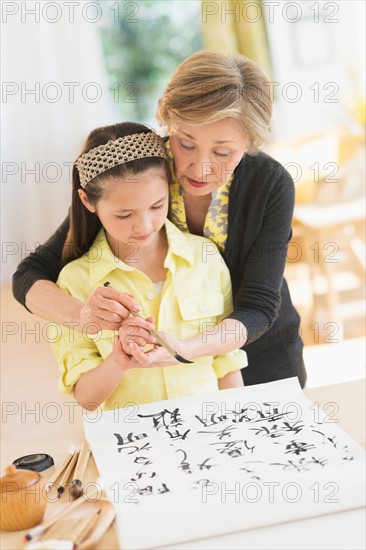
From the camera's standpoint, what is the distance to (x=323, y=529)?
0.92m

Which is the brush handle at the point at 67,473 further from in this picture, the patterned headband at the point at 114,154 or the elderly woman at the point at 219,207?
the patterned headband at the point at 114,154

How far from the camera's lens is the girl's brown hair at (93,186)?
1.36m

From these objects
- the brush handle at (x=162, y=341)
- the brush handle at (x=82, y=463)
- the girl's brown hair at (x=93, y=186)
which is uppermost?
the girl's brown hair at (x=93, y=186)

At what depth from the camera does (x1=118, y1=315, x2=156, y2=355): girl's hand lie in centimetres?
123

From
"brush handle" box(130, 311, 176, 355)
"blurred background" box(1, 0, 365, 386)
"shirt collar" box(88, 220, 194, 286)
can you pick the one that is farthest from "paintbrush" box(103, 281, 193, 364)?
"blurred background" box(1, 0, 365, 386)

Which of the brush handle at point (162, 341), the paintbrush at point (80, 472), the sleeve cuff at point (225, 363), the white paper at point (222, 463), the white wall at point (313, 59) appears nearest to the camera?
the white paper at point (222, 463)

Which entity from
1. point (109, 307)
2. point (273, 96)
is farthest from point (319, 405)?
point (273, 96)

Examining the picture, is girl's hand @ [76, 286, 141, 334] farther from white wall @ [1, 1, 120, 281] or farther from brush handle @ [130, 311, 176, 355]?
white wall @ [1, 1, 120, 281]

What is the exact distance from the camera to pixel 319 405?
49.6 inches

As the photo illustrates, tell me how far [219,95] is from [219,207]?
0.27 meters

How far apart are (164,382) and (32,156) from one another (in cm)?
208

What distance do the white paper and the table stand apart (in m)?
0.01

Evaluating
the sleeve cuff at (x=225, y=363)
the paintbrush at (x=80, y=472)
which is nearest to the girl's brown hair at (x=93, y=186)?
the sleeve cuff at (x=225, y=363)

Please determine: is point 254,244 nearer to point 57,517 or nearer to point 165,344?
point 165,344
